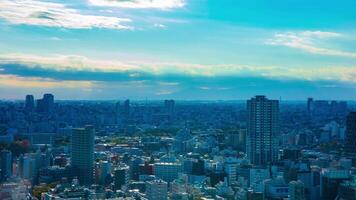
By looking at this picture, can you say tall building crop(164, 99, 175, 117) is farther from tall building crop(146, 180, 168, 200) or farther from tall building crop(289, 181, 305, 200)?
tall building crop(289, 181, 305, 200)

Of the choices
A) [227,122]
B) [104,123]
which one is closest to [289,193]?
[227,122]

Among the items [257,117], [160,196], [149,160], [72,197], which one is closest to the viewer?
[72,197]

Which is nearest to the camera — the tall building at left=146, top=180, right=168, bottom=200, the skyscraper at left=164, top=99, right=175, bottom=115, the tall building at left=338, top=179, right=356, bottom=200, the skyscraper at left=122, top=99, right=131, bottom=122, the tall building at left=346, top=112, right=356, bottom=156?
the tall building at left=338, top=179, right=356, bottom=200

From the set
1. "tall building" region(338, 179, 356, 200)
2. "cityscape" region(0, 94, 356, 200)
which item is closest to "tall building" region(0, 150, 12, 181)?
"cityscape" region(0, 94, 356, 200)

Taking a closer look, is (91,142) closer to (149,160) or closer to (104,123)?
(149,160)

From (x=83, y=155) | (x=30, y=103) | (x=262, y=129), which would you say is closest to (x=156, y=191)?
(x=83, y=155)

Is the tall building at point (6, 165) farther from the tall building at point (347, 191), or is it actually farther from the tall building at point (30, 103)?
the tall building at point (30, 103)
